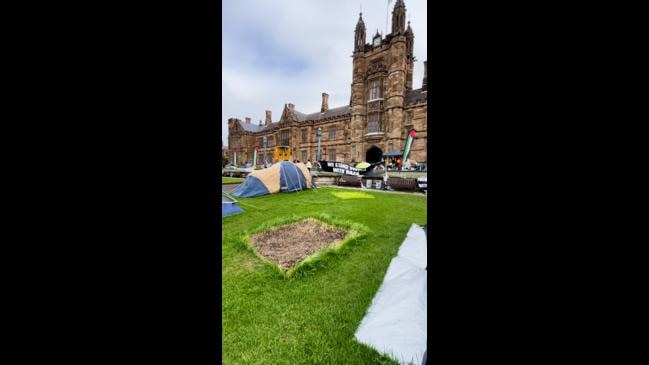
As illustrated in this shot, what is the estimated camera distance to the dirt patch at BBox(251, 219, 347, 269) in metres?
3.88

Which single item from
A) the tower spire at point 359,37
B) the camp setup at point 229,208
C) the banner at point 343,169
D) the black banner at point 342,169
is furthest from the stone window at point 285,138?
the camp setup at point 229,208

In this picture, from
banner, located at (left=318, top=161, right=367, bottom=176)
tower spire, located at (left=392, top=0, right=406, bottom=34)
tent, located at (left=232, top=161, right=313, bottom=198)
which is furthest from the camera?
tower spire, located at (left=392, top=0, right=406, bottom=34)

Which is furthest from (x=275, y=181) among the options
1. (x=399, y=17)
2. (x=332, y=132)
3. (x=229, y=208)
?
(x=399, y=17)

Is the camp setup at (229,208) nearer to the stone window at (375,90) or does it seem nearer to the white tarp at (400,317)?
the white tarp at (400,317)

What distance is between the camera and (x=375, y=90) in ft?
89.0

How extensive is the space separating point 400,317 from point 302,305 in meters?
1.01

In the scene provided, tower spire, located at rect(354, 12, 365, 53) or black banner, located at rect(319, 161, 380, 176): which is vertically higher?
tower spire, located at rect(354, 12, 365, 53)

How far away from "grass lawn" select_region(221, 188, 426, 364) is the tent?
5.85 meters

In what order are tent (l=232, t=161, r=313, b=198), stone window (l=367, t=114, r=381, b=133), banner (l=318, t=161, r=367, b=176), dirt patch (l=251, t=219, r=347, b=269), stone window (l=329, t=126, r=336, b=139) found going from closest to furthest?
dirt patch (l=251, t=219, r=347, b=269), tent (l=232, t=161, r=313, b=198), banner (l=318, t=161, r=367, b=176), stone window (l=367, t=114, r=381, b=133), stone window (l=329, t=126, r=336, b=139)

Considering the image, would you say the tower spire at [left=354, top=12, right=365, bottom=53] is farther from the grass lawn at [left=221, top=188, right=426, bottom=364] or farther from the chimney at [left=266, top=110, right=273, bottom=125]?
the grass lawn at [left=221, top=188, right=426, bottom=364]

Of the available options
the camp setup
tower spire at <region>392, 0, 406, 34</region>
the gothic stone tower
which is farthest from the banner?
tower spire at <region>392, 0, 406, 34</region>
